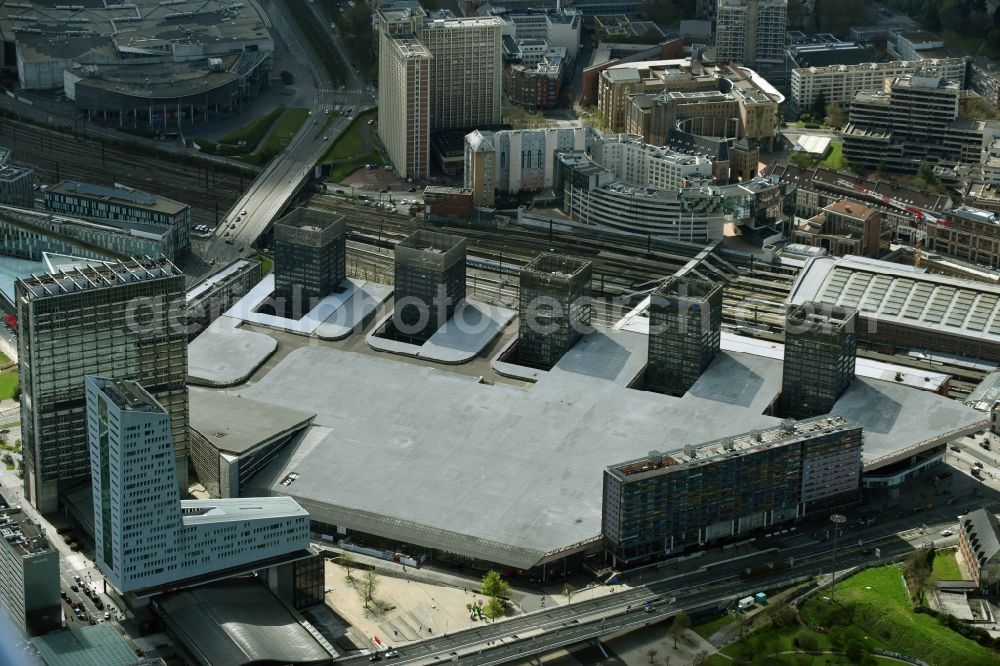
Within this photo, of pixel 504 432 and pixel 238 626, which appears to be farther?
pixel 504 432

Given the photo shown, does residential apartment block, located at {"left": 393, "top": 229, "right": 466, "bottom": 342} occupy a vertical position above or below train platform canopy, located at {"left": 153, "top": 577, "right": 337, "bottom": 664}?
above

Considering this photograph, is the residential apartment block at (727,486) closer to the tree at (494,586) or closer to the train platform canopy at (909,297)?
the tree at (494,586)

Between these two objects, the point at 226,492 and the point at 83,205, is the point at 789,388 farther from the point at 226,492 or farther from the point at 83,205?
the point at 83,205

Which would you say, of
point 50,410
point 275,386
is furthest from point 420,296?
point 50,410

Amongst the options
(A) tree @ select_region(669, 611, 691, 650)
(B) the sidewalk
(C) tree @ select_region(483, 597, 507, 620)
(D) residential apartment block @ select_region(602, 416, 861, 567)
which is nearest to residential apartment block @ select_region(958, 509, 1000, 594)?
(D) residential apartment block @ select_region(602, 416, 861, 567)

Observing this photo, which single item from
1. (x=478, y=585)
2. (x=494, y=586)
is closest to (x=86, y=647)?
(x=494, y=586)

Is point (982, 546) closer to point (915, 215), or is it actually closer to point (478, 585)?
point (478, 585)

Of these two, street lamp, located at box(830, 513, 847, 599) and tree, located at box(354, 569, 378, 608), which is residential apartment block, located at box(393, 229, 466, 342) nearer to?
tree, located at box(354, 569, 378, 608)
